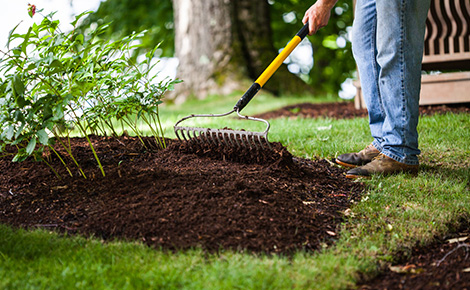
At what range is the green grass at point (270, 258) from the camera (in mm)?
1734

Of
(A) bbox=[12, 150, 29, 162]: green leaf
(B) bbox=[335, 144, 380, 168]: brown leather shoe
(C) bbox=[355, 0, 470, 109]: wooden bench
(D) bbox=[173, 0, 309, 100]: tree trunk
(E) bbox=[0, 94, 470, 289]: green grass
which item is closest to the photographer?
(E) bbox=[0, 94, 470, 289]: green grass

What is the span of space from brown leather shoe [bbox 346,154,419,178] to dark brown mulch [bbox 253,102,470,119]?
2559 mm

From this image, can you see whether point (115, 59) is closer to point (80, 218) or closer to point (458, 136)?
point (80, 218)

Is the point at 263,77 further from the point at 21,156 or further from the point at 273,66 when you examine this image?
the point at 21,156

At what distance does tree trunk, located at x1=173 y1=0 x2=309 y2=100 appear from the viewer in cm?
823

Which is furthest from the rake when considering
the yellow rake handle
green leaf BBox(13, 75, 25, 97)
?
green leaf BBox(13, 75, 25, 97)

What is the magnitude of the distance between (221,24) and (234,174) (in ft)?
20.2

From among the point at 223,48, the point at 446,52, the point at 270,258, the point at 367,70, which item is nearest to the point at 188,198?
the point at 270,258

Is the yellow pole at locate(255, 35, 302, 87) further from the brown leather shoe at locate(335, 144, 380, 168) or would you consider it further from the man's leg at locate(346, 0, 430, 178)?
the brown leather shoe at locate(335, 144, 380, 168)

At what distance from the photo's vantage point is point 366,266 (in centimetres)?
189

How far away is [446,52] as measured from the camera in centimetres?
605

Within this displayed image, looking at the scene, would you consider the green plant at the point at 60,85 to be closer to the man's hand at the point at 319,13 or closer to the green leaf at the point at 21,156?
the green leaf at the point at 21,156

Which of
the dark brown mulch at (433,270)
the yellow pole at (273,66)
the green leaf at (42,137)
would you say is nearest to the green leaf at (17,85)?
the green leaf at (42,137)

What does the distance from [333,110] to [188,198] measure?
4.36 m
